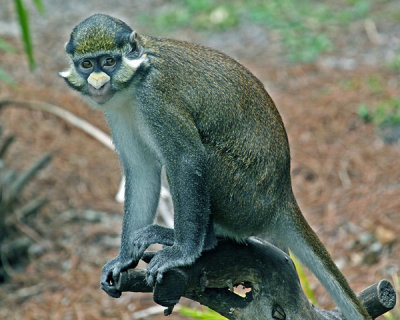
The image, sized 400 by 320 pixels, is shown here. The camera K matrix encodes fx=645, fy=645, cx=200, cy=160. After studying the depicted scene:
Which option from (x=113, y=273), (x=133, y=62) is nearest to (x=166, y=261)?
(x=113, y=273)

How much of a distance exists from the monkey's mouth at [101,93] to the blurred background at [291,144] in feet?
5.08

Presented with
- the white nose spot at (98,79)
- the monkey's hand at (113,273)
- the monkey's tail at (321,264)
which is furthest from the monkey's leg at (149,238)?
the white nose spot at (98,79)

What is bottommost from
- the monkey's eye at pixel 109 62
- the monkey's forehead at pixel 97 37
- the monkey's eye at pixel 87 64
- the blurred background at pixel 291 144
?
the blurred background at pixel 291 144

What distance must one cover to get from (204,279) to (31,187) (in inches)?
168

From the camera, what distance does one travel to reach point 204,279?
10.9 feet

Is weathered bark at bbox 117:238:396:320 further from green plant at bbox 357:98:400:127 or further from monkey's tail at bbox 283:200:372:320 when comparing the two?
green plant at bbox 357:98:400:127

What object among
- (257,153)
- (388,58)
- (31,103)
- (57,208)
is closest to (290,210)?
(257,153)

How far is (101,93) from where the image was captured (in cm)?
321

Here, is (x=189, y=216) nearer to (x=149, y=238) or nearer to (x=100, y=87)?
(x=149, y=238)

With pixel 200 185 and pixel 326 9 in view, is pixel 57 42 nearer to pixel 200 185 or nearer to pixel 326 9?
pixel 326 9

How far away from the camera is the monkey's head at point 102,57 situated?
10.5 feet

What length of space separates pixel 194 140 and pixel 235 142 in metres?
0.28

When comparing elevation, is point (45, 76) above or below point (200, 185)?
below

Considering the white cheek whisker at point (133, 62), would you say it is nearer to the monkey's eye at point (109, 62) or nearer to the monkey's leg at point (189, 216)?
the monkey's eye at point (109, 62)
